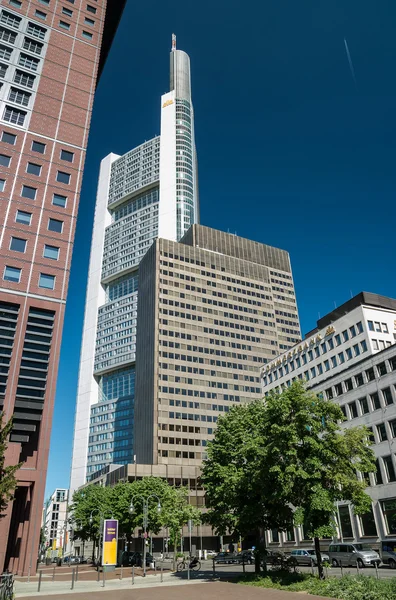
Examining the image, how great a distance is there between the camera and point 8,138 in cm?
6000

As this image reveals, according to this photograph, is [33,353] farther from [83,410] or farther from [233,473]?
[83,410]

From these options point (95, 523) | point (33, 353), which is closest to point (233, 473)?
point (33, 353)

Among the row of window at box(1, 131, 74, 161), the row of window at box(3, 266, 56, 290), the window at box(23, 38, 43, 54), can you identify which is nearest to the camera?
the row of window at box(3, 266, 56, 290)

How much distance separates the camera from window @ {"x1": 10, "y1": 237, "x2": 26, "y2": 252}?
5435 centimetres

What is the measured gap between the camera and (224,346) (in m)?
126

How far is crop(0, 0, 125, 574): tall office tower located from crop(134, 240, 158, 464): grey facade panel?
57324 mm

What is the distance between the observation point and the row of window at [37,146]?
197 ft

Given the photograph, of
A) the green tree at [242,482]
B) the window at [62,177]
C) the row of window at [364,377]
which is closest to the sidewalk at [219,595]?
the green tree at [242,482]

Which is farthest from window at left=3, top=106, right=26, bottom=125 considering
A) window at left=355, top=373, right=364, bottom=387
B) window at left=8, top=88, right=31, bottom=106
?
window at left=355, top=373, right=364, bottom=387

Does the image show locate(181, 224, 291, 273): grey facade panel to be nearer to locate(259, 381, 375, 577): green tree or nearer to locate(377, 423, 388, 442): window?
locate(377, 423, 388, 442): window

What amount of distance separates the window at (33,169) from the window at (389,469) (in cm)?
5564

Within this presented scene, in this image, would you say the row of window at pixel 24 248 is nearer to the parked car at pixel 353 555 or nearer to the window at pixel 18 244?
the window at pixel 18 244

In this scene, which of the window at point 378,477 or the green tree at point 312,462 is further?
the window at point 378,477

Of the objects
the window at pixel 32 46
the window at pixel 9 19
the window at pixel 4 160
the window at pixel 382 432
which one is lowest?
the window at pixel 382 432
